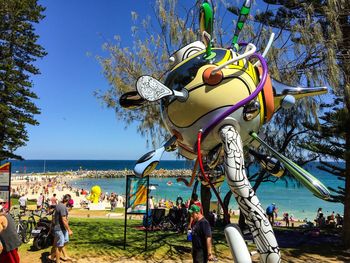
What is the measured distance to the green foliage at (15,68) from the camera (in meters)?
19.7

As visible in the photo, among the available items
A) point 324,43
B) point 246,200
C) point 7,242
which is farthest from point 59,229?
point 324,43

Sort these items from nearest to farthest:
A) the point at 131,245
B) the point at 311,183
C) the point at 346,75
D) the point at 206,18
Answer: the point at 311,183
the point at 206,18
the point at 131,245
the point at 346,75

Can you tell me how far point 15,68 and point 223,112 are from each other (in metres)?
20.7

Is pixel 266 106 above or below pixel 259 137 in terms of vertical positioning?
above

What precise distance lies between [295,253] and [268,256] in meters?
6.33

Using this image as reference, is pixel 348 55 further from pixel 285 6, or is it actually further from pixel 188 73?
pixel 188 73

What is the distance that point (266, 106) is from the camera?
11.7 ft

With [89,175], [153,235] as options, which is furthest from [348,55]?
[89,175]

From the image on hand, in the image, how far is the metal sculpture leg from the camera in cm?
317

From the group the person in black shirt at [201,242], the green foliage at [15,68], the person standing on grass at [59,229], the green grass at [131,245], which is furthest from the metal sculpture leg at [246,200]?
the green foliage at [15,68]

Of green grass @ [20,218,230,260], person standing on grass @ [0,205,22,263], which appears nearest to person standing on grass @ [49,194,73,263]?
green grass @ [20,218,230,260]

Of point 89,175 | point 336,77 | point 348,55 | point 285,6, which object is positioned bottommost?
point 89,175

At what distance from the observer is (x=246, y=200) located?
3.27 meters

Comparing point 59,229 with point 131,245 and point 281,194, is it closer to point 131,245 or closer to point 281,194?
point 131,245
